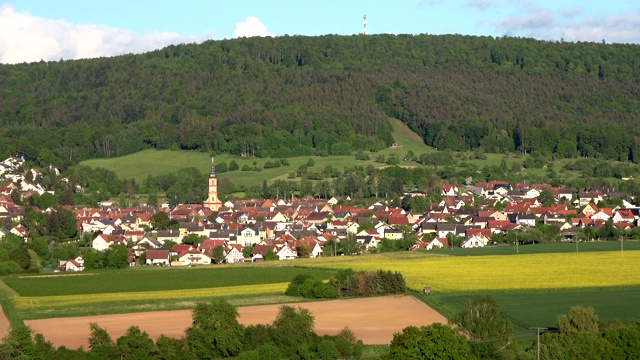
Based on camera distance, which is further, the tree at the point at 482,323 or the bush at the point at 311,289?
the bush at the point at 311,289

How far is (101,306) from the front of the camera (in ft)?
161

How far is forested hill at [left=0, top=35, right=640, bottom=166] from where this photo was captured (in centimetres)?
14362

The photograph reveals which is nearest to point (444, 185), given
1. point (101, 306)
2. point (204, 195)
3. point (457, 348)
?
point (204, 195)

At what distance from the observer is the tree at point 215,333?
1507 inches

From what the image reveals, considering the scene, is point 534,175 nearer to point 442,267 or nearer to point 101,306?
point 442,267

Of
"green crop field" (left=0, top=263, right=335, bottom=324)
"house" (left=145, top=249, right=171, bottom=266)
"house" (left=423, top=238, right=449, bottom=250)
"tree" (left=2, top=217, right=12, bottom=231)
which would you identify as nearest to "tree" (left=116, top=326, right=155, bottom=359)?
"green crop field" (left=0, top=263, right=335, bottom=324)

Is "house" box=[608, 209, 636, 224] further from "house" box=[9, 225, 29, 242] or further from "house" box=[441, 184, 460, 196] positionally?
"house" box=[9, 225, 29, 242]

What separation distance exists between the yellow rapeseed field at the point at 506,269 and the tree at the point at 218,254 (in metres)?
7.20

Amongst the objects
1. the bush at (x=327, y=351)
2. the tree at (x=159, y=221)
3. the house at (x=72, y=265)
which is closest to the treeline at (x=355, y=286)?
the bush at (x=327, y=351)

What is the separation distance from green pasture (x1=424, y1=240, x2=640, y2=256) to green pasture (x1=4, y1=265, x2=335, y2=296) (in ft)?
37.7

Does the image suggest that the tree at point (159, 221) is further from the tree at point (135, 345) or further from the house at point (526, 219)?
the tree at point (135, 345)

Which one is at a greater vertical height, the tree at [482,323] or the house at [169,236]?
the house at [169,236]

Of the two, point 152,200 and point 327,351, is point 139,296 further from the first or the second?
point 152,200

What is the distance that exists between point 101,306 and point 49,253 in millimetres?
24657
